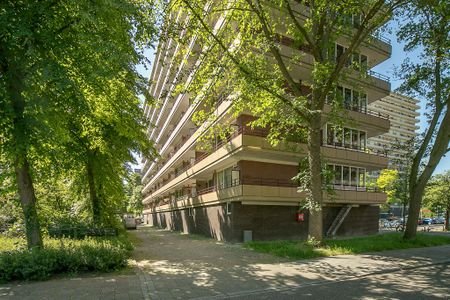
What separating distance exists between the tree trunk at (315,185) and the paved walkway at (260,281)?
1.80 m

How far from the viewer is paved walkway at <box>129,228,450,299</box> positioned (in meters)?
8.00

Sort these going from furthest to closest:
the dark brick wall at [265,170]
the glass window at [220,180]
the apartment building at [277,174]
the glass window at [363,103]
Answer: the glass window at [363,103] → the glass window at [220,180] → the dark brick wall at [265,170] → the apartment building at [277,174]

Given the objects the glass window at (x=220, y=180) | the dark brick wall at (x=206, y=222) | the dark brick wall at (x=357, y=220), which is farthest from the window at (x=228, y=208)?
the dark brick wall at (x=357, y=220)

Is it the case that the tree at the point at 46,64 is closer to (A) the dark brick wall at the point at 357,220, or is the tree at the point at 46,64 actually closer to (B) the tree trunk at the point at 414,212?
(B) the tree trunk at the point at 414,212

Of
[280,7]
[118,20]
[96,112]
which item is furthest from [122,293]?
[280,7]

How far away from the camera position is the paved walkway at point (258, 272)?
26.2 feet

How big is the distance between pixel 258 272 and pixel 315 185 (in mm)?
5508

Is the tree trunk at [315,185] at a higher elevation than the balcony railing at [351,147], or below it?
below

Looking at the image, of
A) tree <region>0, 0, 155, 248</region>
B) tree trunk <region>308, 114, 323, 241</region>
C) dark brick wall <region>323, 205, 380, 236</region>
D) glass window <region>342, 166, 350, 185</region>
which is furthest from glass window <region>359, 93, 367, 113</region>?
tree <region>0, 0, 155, 248</region>

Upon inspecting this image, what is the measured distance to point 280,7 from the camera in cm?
1452

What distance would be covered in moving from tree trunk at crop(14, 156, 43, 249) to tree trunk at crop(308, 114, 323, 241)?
10.3 metres

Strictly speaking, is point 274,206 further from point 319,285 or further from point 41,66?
point 41,66

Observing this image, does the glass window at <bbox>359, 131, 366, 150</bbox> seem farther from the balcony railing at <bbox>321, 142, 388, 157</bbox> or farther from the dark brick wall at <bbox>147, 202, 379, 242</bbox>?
the dark brick wall at <bbox>147, 202, 379, 242</bbox>

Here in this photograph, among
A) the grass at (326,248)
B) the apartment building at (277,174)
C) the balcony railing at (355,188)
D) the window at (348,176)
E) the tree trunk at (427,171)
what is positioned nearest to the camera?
the grass at (326,248)
